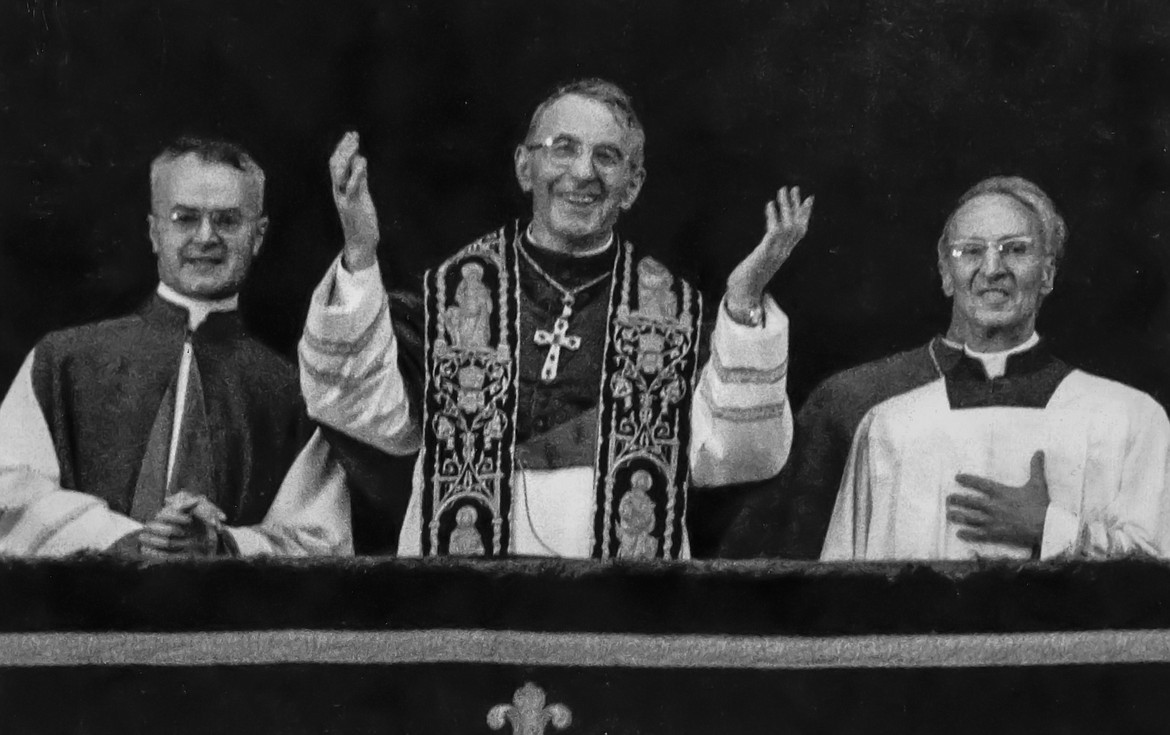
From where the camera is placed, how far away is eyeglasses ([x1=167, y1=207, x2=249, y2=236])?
8648 millimetres

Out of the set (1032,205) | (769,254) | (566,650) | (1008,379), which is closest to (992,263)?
(1032,205)

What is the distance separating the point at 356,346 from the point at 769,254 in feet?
5.33

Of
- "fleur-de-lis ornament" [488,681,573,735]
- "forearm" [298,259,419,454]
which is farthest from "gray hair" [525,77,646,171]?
"fleur-de-lis ornament" [488,681,573,735]

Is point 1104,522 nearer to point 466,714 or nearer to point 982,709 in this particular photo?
point 982,709

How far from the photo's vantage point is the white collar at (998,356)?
8.59 m

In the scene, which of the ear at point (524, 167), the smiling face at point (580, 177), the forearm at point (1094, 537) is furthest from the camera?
the ear at point (524, 167)

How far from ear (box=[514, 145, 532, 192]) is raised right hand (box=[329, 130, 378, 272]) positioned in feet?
2.00

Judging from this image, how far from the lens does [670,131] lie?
8781mm

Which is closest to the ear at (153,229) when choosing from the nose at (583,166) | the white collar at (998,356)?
the nose at (583,166)

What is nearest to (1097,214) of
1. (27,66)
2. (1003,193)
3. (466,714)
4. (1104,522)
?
(1003,193)

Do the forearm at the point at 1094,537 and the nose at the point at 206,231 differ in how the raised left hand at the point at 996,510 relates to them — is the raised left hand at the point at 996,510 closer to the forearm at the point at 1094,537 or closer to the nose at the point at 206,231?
the forearm at the point at 1094,537

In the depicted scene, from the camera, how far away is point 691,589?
327 inches

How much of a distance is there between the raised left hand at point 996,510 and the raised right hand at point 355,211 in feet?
8.01

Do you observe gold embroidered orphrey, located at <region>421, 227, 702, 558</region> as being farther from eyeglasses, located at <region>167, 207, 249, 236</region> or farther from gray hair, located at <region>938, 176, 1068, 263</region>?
gray hair, located at <region>938, 176, 1068, 263</region>
